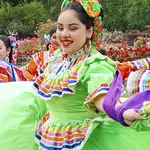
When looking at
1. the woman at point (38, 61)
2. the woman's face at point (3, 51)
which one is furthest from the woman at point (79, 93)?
the woman at point (38, 61)

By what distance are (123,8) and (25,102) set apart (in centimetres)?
2267

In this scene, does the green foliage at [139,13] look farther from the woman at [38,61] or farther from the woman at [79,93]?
the woman at [79,93]

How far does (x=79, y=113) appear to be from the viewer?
244cm

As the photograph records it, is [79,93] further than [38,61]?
No

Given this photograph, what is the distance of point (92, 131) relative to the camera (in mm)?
2496

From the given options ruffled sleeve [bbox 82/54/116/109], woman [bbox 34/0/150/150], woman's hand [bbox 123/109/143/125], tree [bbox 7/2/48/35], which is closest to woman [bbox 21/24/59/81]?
woman [bbox 34/0/150/150]

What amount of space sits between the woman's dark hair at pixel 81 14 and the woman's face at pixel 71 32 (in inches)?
0.7

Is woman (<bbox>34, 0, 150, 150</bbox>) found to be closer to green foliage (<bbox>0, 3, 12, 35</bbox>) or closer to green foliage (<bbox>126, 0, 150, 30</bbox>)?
green foliage (<bbox>126, 0, 150, 30</bbox>)

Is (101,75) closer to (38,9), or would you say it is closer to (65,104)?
(65,104)

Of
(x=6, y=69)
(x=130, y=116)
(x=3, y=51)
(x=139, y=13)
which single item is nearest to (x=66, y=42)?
(x=130, y=116)

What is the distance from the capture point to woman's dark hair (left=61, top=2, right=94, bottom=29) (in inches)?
97.4

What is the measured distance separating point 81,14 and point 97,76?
1.39ft

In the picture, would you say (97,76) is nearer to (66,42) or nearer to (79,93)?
(79,93)

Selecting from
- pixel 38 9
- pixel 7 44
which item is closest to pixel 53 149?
pixel 7 44
